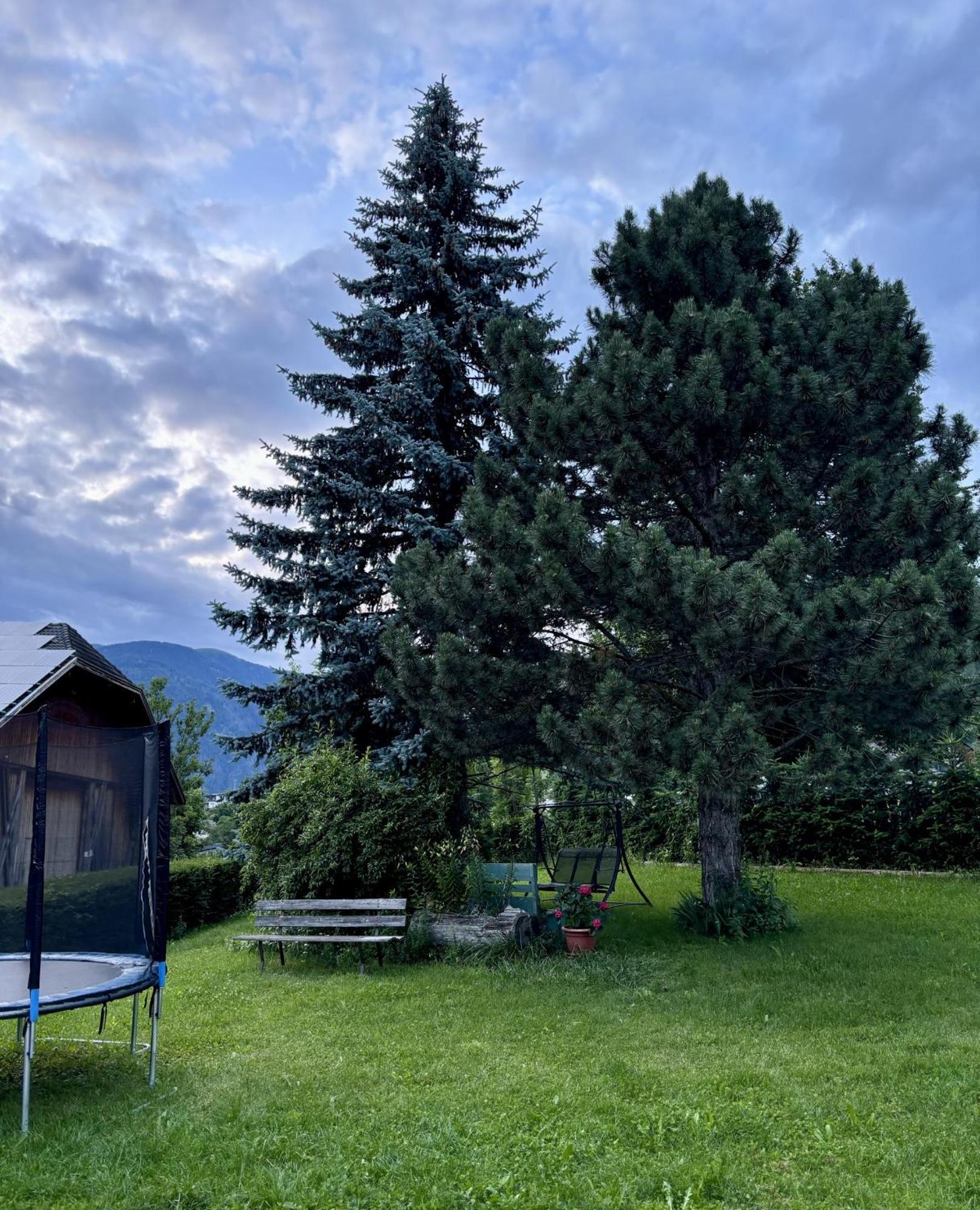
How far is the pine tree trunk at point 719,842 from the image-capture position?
964cm

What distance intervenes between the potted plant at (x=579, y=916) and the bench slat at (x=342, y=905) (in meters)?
1.79

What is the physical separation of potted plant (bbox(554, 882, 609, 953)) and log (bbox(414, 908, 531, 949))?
0.45m

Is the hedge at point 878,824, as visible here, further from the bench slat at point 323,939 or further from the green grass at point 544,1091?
the bench slat at point 323,939

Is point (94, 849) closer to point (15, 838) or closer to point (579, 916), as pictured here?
point (15, 838)

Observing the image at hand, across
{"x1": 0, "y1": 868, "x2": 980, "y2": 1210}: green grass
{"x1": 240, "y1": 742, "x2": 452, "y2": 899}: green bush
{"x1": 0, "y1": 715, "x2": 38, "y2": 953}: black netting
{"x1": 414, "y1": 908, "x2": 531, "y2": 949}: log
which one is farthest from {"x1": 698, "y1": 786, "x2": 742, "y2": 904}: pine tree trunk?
{"x1": 0, "y1": 715, "x2": 38, "y2": 953}: black netting

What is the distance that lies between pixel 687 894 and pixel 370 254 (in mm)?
10654

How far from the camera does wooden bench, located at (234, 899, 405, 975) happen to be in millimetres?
9203

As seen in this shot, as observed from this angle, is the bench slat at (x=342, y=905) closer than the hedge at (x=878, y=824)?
Yes

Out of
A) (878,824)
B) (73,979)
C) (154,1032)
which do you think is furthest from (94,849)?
(878,824)

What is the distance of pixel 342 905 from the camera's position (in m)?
9.35

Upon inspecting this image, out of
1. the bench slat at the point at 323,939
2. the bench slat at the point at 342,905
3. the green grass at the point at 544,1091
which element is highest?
the bench slat at the point at 342,905

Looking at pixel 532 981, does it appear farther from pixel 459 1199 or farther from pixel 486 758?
pixel 459 1199

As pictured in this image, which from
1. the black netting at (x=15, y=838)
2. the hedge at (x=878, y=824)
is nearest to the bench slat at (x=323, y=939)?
the black netting at (x=15, y=838)

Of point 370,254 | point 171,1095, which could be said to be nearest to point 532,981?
A: point 171,1095
